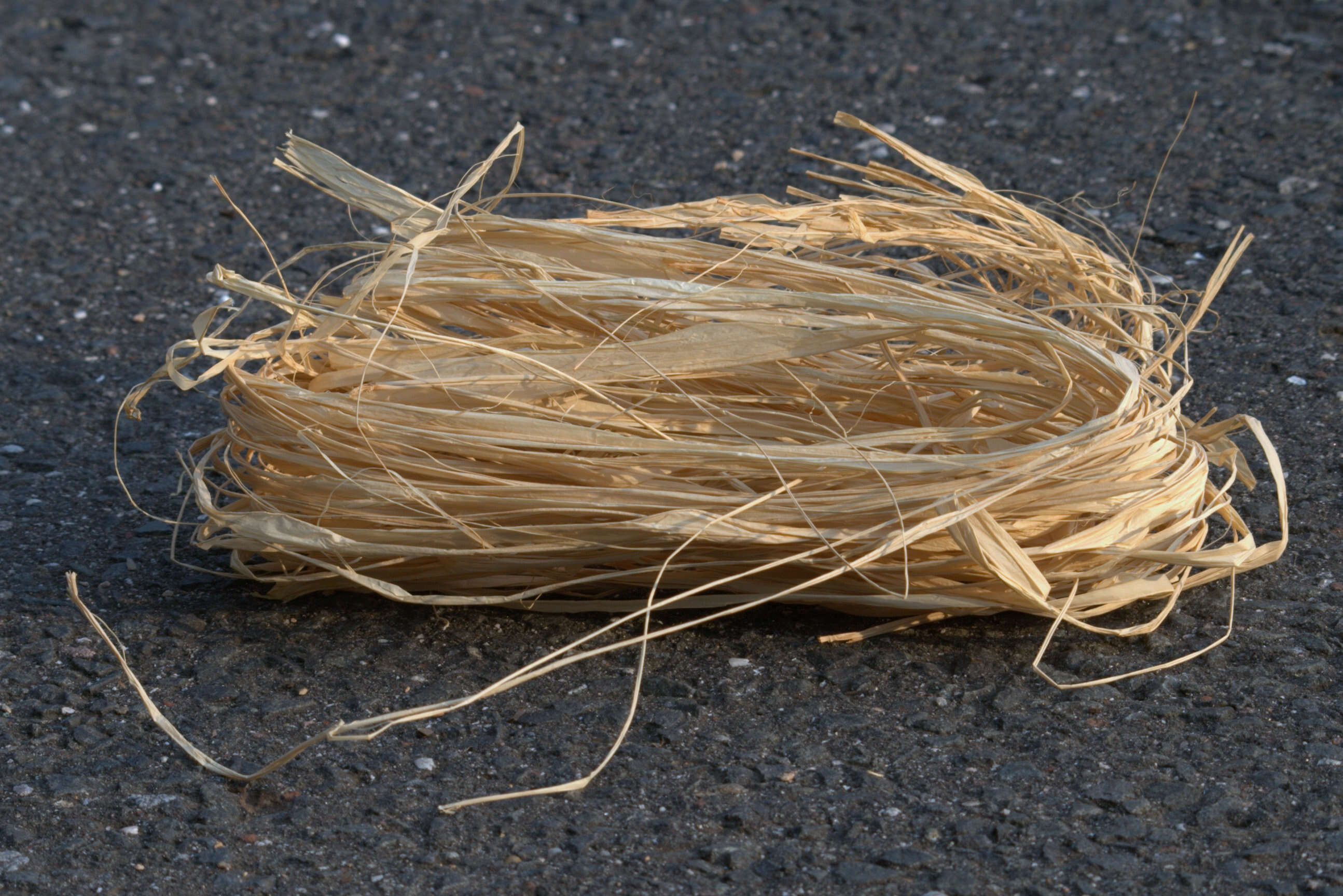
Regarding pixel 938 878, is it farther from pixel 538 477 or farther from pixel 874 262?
pixel 874 262

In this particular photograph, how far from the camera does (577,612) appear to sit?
1.83 metres

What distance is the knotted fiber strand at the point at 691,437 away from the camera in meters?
1.68

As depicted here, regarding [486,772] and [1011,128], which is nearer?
[486,772]

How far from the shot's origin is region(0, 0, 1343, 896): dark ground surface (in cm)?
144

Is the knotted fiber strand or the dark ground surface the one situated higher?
the knotted fiber strand

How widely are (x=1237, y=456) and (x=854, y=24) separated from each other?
2.43 metres

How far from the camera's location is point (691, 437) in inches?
70.9

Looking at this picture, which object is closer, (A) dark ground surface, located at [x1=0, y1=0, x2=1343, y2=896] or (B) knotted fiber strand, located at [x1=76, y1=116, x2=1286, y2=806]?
(A) dark ground surface, located at [x1=0, y1=0, x2=1343, y2=896]

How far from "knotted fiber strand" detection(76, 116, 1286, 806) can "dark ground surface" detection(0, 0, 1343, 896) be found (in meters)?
0.08

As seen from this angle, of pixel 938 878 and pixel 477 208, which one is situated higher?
pixel 477 208

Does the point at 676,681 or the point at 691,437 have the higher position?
the point at 691,437

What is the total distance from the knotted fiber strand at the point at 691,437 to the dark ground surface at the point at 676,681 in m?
0.08

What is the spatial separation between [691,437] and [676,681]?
32 cm

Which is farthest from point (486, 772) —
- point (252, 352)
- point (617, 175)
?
point (617, 175)
